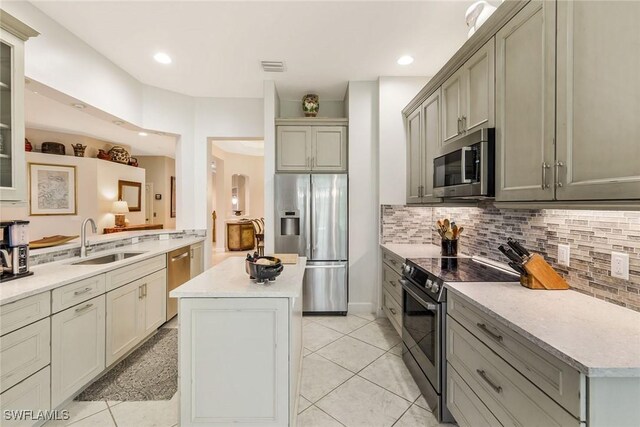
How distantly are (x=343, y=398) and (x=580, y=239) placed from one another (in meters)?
1.80

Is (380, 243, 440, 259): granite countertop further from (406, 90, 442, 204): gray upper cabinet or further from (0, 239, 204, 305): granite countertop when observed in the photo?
(0, 239, 204, 305): granite countertop

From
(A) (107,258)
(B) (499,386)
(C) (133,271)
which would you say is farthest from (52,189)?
(B) (499,386)

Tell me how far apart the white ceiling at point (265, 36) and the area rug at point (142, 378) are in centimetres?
296

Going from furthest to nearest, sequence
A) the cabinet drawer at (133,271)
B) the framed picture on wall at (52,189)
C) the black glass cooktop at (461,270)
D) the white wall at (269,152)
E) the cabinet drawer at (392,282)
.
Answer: the framed picture on wall at (52,189) → the white wall at (269,152) → the cabinet drawer at (392,282) → the cabinet drawer at (133,271) → the black glass cooktop at (461,270)

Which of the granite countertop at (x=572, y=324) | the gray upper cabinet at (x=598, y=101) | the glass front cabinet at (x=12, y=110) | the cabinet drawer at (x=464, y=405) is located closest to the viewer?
the granite countertop at (x=572, y=324)

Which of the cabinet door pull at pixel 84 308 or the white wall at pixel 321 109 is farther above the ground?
the white wall at pixel 321 109

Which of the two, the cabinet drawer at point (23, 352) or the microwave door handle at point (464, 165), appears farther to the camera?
the microwave door handle at point (464, 165)

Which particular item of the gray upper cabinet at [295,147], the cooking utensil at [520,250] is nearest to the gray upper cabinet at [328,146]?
the gray upper cabinet at [295,147]

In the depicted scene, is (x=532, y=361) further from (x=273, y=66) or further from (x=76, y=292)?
(x=273, y=66)

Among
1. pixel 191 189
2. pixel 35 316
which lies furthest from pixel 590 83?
pixel 191 189

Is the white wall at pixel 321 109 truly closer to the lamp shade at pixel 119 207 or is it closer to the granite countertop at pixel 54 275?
the granite countertop at pixel 54 275

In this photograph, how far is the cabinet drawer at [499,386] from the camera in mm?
1024

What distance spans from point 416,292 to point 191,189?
11.2ft

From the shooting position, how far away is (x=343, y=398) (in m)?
2.05
